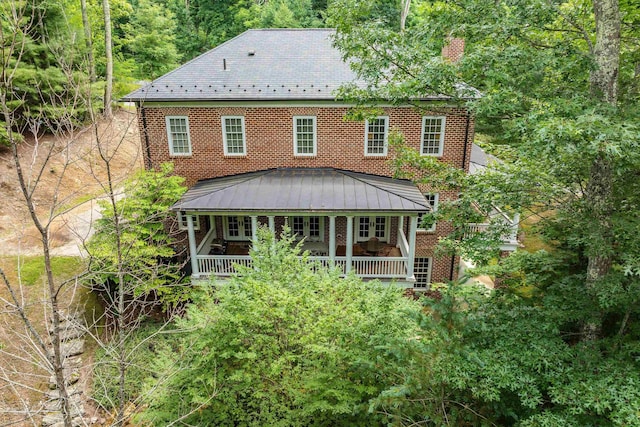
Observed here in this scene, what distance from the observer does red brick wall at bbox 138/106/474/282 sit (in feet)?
48.8

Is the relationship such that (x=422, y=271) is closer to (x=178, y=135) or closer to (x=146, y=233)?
(x=146, y=233)

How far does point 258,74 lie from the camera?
15.1 m

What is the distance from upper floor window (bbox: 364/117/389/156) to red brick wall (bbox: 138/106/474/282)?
18 cm

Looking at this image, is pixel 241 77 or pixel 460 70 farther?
pixel 241 77

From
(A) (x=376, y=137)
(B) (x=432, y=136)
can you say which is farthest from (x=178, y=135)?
(B) (x=432, y=136)

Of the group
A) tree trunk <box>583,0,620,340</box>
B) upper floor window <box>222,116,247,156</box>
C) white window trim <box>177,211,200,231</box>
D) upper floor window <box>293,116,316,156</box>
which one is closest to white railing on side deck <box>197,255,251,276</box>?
white window trim <box>177,211,200,231</box>

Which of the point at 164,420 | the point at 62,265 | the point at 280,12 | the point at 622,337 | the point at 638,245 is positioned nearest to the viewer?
the point at 638,245

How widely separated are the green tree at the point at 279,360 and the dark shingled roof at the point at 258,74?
8.53 m

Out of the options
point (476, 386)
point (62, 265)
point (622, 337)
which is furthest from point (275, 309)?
point (62, 265)

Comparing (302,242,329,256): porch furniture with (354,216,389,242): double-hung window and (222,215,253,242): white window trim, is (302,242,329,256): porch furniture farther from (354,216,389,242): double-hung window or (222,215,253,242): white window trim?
(222,215,253,242): white window trim

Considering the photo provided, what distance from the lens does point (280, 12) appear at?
37.1 meters

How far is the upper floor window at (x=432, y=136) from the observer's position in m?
15.0

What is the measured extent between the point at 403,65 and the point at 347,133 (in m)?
7.51

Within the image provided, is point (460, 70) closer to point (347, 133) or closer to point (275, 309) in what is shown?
point (275, 309)
